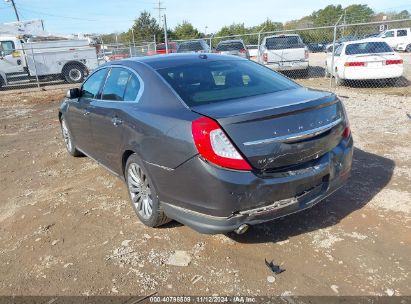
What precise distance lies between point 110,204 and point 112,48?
874 inches

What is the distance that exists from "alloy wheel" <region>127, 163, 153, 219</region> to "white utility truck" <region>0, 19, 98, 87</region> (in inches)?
616

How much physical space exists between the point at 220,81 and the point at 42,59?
1626 cm

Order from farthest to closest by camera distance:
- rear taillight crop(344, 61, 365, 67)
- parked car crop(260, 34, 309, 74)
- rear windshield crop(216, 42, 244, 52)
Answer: rear windshield crop(216, 42, 244, 52)
parked car crop(260, 34, 309, 74)
rear taillight crop(344, 61, 365, 67)

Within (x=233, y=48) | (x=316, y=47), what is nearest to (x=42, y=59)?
(x=233, y=48)

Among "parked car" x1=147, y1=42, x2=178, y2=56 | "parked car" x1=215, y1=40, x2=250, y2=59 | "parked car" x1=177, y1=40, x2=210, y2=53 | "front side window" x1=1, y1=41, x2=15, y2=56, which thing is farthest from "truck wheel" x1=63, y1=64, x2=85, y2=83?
"parked car" x1=215, y1=40, x2=250, y2=59

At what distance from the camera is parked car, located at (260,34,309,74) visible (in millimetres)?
13852

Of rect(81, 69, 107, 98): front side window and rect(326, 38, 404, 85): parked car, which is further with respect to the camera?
rect(326, 38, 404, 85): parked car

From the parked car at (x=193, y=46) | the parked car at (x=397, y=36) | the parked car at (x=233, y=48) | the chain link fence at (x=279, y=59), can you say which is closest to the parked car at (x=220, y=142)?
the chain link fence at (x=279, y=59)

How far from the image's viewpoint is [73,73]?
18.3 metres

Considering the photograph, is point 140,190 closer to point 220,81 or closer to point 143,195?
point 143,195

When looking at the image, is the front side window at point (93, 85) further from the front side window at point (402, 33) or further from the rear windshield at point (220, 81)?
the front side window at point (402, 33)

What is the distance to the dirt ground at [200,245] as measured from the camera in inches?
109

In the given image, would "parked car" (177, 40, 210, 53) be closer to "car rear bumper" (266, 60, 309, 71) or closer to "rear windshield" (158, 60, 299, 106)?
"car rear bumper" (266, 60, 309, 71)

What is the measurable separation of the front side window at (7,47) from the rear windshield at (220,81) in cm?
1620
